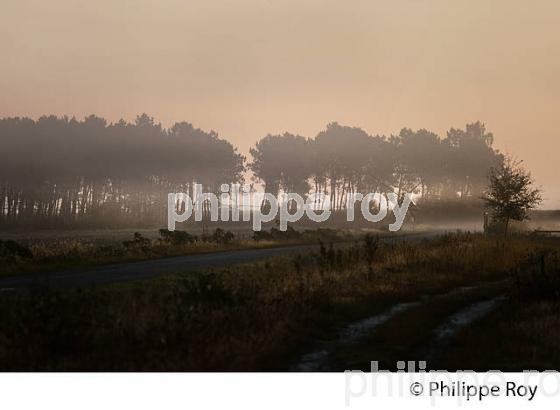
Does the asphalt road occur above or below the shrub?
below

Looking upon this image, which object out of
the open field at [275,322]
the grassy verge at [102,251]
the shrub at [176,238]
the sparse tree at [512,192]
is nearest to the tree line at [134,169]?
the sparse tree at [512,192]

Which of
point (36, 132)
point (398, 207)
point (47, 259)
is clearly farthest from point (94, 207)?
point (47, 259)

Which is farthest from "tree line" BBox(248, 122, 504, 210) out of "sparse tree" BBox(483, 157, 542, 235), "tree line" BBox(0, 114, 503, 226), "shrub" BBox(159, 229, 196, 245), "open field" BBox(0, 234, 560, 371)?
"open field" BBox(0, 234, 560, 371)

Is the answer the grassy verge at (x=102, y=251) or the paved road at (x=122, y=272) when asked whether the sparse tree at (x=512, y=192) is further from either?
the paved road at (x=122, y=272)

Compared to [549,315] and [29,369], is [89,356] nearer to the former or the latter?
[29,369]

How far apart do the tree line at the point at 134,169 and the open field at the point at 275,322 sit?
34.0 meters

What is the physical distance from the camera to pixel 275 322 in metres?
13.2

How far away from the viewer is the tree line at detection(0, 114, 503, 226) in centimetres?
5891

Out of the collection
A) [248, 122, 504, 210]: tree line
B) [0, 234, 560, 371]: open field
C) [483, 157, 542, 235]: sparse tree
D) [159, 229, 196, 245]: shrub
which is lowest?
[0, 234, 560, 371]: open field

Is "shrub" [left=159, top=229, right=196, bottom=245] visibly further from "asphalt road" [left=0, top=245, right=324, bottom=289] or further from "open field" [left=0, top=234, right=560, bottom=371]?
"open field" [left=0, top=234, right=560, bottom=371]

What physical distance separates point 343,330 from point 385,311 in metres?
3.03

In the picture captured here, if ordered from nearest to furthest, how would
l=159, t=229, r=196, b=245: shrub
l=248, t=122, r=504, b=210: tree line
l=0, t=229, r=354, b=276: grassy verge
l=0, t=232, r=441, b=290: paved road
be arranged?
l=0, t=232, r=441, b=290: paved road
l=0, t=229, r=354, b=276: grassy verge
l=159, t=229, r=196, b=245: shrub
l=248, t=122, r=504, b=210: tree line

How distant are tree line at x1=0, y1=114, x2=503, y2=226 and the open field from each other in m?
34.0

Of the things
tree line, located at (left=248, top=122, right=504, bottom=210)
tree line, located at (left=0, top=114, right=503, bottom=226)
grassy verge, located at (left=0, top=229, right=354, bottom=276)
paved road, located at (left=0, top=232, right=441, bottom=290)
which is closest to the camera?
paved road, located at (left=0, top=232, right=441, bottom=290)
